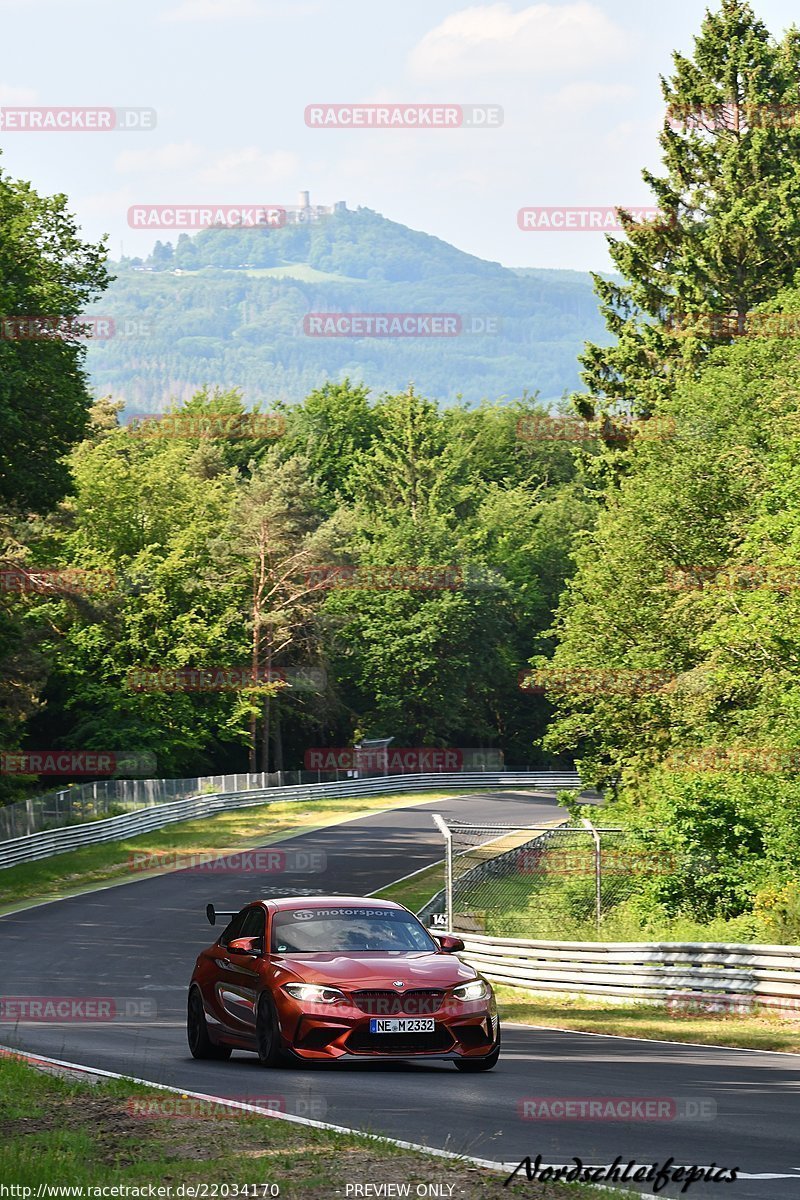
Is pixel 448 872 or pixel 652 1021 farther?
pixel 448 872

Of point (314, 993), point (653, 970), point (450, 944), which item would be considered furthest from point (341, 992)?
point (653, 970)

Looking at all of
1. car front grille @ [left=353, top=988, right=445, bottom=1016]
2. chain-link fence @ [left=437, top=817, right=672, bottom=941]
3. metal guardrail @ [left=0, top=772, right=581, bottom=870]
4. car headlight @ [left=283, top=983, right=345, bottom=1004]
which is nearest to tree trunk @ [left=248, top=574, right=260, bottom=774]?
metal guardrail @ [left=0, top=772, right=581, bottom=870]

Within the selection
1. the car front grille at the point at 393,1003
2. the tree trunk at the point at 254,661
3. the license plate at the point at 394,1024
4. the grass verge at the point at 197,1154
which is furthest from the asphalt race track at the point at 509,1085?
the tree trunk at the point at 254,661

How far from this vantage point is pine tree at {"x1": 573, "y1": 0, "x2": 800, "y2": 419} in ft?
164

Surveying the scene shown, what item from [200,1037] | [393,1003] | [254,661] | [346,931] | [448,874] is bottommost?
[448,874]

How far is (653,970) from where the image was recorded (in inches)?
870

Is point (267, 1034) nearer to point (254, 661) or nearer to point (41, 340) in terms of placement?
point (41, 340)

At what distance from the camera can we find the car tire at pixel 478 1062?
13297 mm

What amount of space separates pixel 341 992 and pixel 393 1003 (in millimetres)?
411

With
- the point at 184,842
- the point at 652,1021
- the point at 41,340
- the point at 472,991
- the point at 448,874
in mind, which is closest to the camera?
the point at 472,991

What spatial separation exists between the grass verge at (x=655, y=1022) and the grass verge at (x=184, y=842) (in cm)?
2024

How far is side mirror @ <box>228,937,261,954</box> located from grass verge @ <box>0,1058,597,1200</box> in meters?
3.27

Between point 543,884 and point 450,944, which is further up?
point 450,944

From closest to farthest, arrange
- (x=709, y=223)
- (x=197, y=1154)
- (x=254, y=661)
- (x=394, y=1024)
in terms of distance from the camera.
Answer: (x=197, y=1154) < (x=394, y=1024) < (x=709, y=223) < (x=254, y=661)
